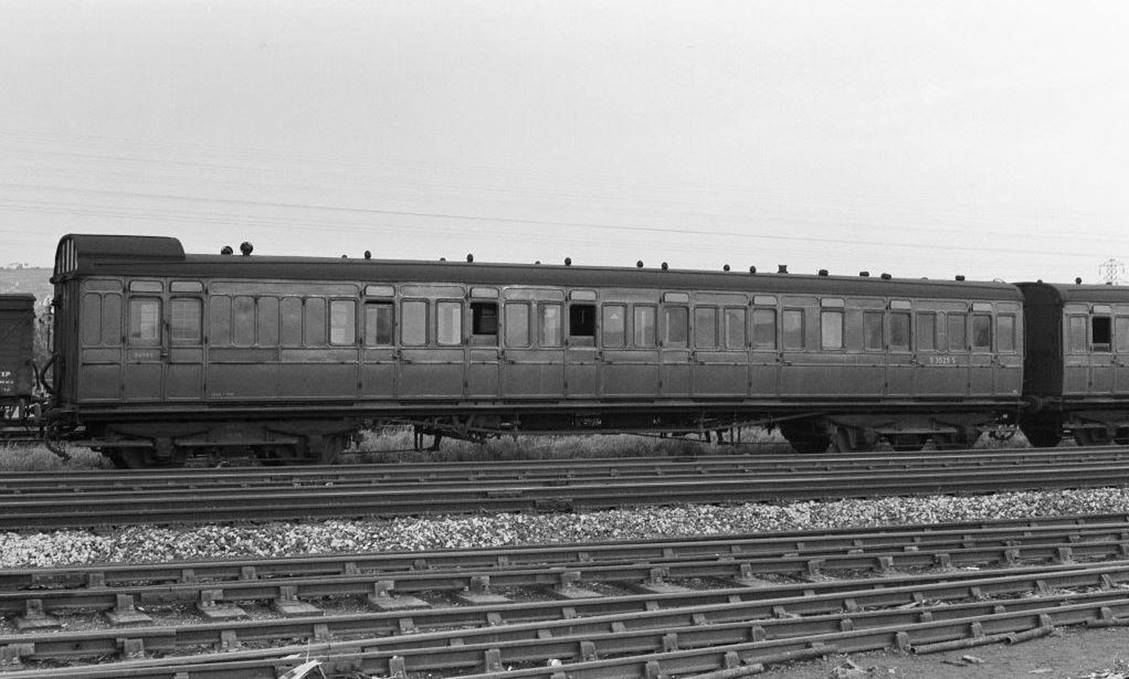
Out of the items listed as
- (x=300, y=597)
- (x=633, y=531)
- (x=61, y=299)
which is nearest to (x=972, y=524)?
(x=633, y=531)

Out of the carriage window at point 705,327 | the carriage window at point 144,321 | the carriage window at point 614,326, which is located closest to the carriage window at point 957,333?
the carriage window at point 705,327

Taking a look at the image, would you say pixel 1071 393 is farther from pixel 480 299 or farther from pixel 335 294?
pixel 335 294

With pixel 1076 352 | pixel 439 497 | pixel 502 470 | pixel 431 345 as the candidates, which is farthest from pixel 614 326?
pixel 1076 352

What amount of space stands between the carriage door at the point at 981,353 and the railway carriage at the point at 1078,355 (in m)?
1.43

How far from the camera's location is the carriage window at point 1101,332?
26.5 metres

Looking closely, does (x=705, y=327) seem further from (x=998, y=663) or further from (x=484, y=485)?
(x=998, y=663)

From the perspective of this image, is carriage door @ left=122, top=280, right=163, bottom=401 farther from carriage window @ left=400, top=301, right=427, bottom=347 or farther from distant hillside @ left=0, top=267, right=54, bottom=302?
distant hillside @ left=0, top=267, right=54, bottom=302

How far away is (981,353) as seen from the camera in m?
25.7

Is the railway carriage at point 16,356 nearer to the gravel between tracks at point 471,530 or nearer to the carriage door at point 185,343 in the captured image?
the carriage door at point 185,343

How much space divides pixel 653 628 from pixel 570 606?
0.92 metres

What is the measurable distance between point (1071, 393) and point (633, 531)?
1457 cm

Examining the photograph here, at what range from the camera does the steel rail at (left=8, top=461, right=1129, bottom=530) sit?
14594mm

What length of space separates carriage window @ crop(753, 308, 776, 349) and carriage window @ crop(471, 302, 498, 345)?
502cm

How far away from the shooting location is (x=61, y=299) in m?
20.6
